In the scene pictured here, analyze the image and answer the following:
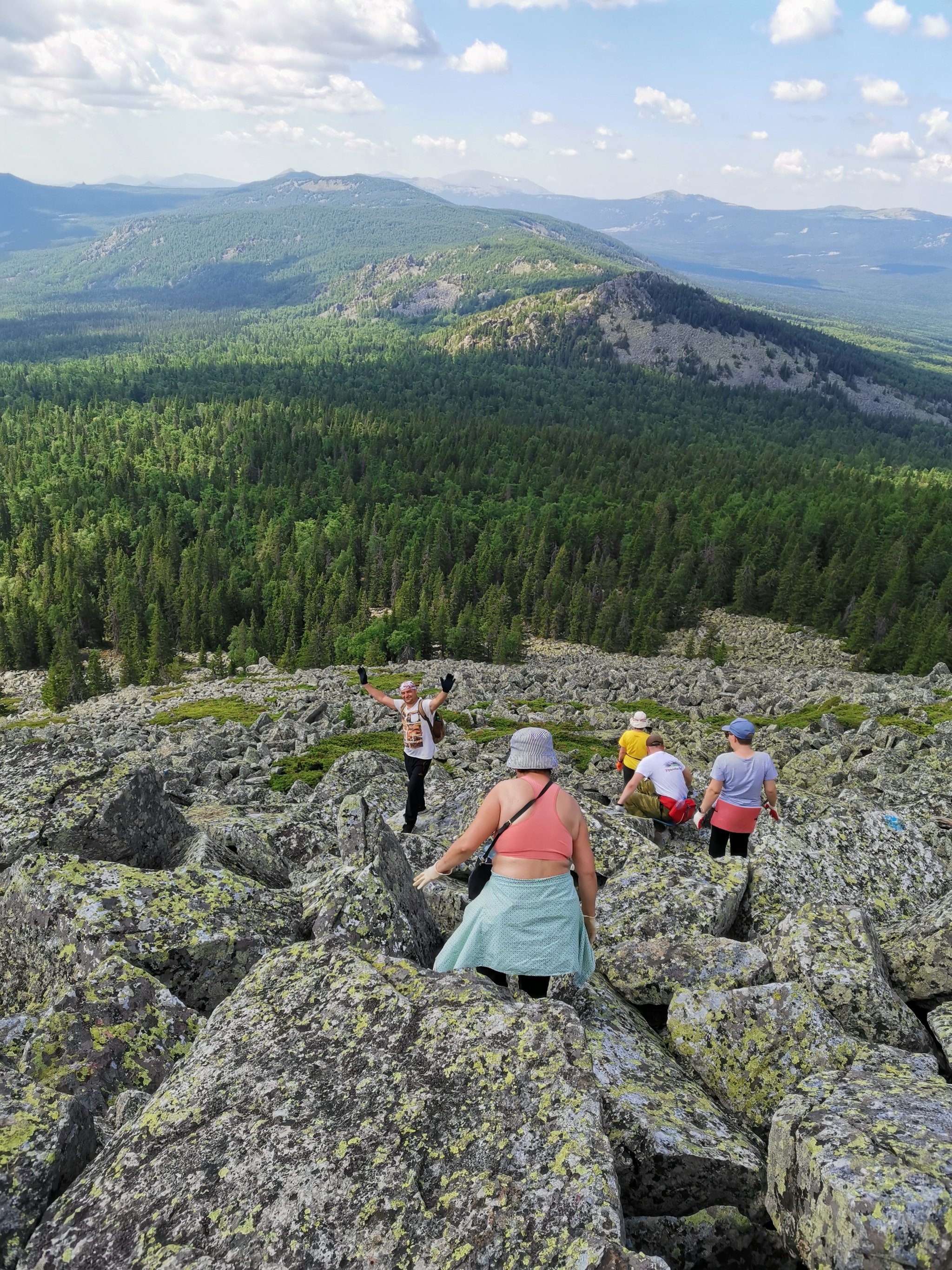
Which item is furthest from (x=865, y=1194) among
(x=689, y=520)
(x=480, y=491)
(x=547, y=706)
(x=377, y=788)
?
(x=480, y=491)

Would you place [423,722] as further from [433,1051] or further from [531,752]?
[433,1051]

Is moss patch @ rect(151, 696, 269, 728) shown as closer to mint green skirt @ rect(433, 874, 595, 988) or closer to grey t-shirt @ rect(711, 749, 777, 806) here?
grey t-shirt @ rect(711, 749, 777, 806)

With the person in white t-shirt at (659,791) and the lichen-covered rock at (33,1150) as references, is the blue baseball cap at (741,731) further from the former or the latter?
the lichen-covered rock at (33,1150)

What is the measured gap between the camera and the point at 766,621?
413 ft

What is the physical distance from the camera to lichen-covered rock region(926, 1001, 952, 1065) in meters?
9.52

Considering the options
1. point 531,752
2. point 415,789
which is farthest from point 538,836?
point 415,789

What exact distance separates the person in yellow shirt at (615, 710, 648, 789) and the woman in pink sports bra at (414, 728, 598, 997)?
10957 millimetres

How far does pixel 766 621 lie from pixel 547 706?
77338 mm

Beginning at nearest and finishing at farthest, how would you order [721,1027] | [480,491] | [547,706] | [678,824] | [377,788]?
[721,1027] → [678,824] → [377,788] → [547,706] → [480,491]

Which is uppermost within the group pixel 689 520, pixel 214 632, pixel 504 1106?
pixel 504 1106

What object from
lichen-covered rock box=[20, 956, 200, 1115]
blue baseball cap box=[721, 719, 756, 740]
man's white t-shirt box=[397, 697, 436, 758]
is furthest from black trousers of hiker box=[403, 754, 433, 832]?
lichen-covered rock box=[20, 956, 200, 1115]

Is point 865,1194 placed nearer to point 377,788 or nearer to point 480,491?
point 377,788

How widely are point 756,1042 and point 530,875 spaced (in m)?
3.67

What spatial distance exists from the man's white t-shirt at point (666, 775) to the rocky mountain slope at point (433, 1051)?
948 millimetres
